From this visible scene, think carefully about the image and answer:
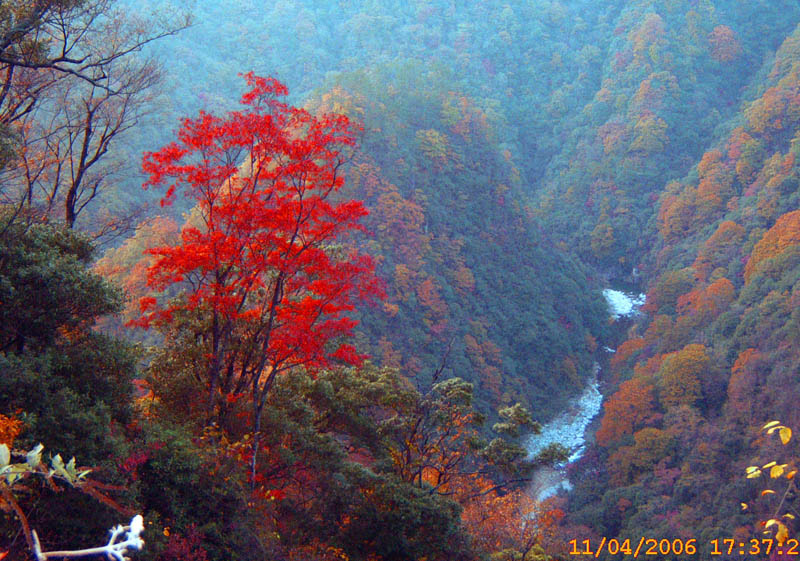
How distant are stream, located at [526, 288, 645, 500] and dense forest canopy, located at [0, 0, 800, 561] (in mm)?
692

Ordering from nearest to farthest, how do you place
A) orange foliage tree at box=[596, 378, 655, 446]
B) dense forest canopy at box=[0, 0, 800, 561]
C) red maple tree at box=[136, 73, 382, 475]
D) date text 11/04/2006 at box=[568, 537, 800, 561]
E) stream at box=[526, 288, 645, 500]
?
dense forest canopy at box=[0, 0, 800, 561] → red maple tree at box=[136, 73, 382, 475] → date text 11/04/2006 at box=[568, 537, 800, 561] → stream at box=[526, 288, 645, 500] → orange foliage tree at box=[596, 378, 655, 446]

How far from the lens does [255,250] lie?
429 inches

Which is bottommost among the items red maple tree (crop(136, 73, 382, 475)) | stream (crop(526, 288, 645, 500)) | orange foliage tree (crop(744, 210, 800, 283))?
red maple tree (crop(136, 73, 382, 475))

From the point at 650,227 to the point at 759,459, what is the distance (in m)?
36.5

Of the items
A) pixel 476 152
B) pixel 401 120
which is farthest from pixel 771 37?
pixel 401 120

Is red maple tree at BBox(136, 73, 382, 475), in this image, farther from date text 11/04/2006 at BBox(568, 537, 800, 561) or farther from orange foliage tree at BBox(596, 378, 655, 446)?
orange foliage tree at BBox(596, 378, 655, 446)

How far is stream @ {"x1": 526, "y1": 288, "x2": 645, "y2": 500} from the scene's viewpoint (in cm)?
2995

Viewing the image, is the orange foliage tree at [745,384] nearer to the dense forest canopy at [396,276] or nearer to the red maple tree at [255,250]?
the dense forest canopy at [396,276]

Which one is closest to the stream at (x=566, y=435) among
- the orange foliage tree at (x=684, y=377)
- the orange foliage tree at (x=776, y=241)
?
the orange foliage tree at (x=684, y=377)

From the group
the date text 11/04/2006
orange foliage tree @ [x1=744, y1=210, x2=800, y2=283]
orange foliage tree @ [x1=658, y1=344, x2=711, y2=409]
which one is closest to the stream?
the date text 11/04/2006

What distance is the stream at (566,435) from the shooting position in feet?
98.3

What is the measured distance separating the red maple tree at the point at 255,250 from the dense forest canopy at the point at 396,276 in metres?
0.10

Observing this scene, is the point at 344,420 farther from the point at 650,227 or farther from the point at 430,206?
the point at 650,227

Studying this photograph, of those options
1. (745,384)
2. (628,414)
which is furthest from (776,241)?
(628,414)
